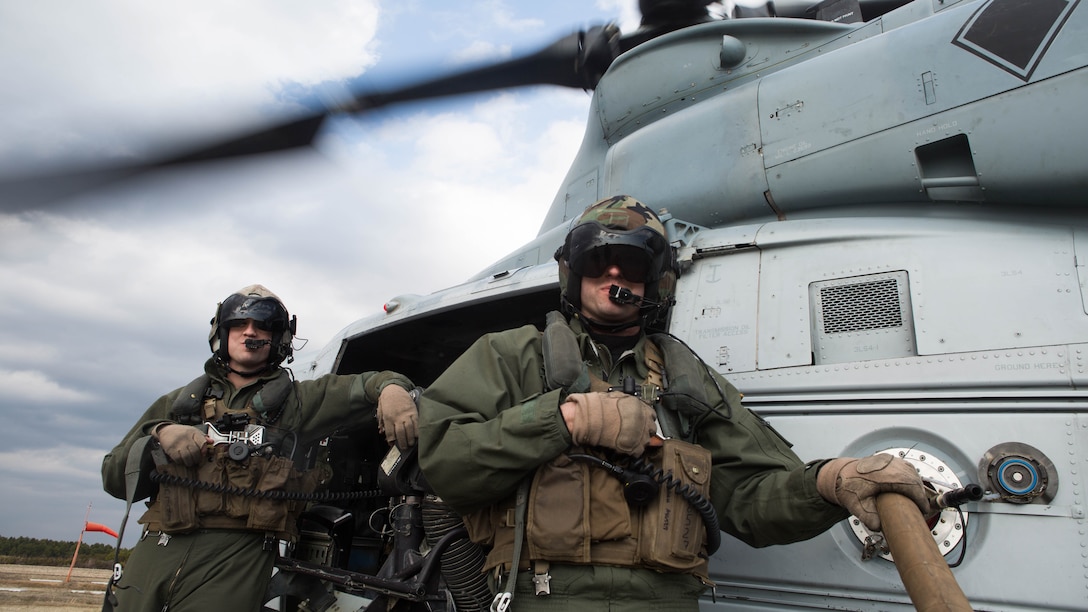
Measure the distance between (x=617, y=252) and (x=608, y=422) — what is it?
2.65ft

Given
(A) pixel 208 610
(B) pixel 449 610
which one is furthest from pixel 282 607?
(B) pixel 449 610

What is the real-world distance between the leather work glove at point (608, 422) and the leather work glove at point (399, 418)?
1.03m

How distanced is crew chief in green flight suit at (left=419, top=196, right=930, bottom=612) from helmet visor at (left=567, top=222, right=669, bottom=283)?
3 centimetres

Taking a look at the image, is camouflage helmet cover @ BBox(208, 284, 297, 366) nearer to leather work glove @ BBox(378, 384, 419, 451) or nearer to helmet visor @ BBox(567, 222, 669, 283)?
leather work glove @ BBox(378, 384, 419, 451)

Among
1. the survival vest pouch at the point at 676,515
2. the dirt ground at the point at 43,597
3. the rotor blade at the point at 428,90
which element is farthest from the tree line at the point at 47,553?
the survival vest pouch at the point at 676,515

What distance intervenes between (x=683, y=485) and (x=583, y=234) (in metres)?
0.95

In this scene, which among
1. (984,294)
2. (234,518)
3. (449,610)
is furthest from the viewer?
(234,518)

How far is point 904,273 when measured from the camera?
281 cm

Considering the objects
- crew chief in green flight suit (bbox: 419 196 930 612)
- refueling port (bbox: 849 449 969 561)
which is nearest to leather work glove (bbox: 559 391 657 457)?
crew chief in green flight suit (bbox: 419 196 930 612)

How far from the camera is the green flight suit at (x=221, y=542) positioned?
3078mm

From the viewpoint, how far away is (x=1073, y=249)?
2574mm

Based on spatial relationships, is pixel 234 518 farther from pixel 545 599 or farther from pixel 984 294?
pixel 984 294

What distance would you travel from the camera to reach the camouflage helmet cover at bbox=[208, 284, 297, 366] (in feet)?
11.7

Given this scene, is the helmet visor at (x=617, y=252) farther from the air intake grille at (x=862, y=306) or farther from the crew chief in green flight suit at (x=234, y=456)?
the crew chief in green flight suit at (x=234, y=456)
